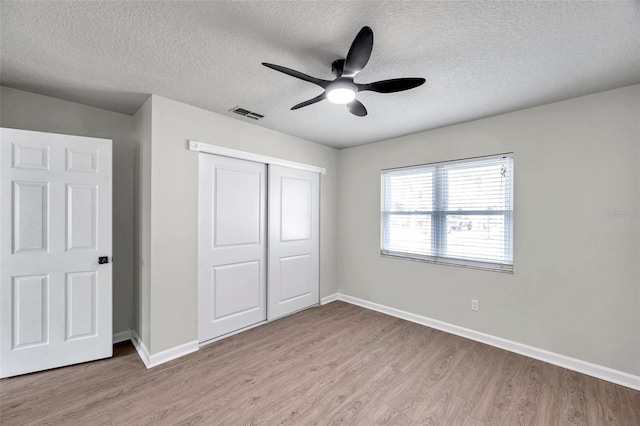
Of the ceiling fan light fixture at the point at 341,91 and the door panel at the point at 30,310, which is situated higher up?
the ceiling fan light fixture at the point at 341,91

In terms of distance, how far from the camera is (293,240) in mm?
3791

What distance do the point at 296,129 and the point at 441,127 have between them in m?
1.81

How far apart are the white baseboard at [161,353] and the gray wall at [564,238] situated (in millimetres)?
2747

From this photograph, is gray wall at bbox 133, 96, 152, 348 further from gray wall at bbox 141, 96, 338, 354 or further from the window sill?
the window sill

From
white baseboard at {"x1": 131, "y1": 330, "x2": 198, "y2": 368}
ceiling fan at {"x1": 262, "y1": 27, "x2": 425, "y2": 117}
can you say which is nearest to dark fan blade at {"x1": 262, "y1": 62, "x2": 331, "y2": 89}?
ceiling fan at {"x1": 262, "y1": 27, "x2": 425, "y2": 117}

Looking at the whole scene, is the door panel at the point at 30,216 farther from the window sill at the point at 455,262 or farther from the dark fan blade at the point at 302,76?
the window sill at the point at 455,262

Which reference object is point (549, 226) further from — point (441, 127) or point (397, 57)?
point (397, 57)

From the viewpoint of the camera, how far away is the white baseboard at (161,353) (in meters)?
2.42

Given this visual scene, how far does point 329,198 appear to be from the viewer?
4.32m

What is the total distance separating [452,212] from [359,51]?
2403mm

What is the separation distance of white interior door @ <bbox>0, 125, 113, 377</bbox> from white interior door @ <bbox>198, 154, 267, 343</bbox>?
33.4 inches

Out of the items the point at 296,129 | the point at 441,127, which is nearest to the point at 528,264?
the point at 441,127

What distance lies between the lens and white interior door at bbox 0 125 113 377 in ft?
7.18

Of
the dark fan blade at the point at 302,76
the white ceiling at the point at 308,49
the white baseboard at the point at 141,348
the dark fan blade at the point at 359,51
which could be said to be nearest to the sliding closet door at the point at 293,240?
the white ceiling at the point at 308,49
